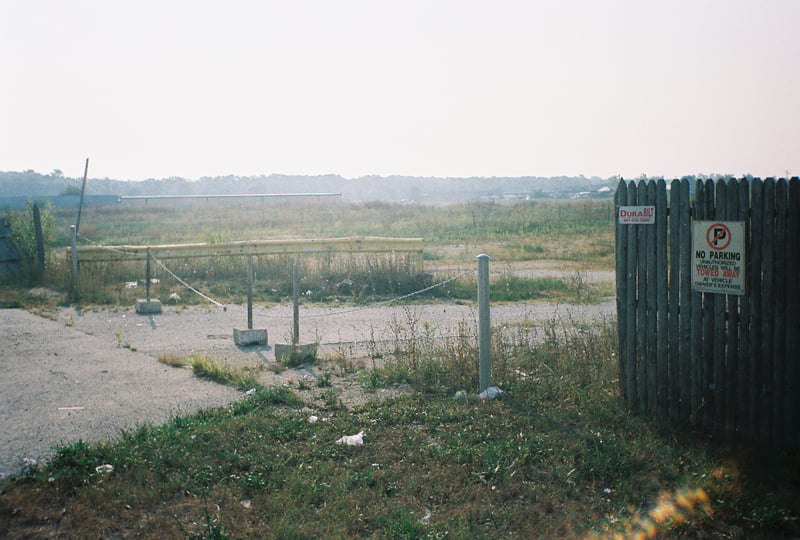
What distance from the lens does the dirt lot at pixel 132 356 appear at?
704cm

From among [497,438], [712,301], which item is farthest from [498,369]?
[712,301]

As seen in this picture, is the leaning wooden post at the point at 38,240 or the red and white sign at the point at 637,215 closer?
the red and white sign at the point at 637,215

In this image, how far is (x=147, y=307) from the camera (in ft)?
47.1

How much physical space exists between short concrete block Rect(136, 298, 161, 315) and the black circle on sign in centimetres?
1122

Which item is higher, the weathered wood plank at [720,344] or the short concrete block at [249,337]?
the weathered wood plank at [720,344]

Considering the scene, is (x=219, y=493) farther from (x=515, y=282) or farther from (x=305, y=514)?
(x=515, y=282)

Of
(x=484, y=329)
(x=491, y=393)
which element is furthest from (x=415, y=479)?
(x=484, y=329)

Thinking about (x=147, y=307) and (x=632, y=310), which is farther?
(x=147, y=307)

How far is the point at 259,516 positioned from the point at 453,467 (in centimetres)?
153

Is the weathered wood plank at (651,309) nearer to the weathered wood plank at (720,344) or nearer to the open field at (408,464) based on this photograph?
the open field at (408,464)

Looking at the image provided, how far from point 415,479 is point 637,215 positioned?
10.4 feet

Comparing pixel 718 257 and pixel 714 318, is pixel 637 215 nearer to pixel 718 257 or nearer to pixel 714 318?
pixel 718 257

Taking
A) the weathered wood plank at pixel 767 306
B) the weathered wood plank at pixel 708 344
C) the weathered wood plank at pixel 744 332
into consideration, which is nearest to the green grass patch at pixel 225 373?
the weathered wood plank at pixel 708 344

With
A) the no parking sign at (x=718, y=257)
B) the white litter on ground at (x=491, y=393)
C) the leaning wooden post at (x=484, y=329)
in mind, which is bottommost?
the white litter on ground at (x=491, y=393)
